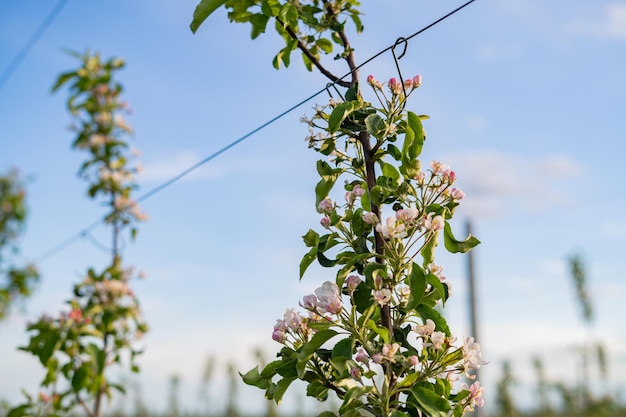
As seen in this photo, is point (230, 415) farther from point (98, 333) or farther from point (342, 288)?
point (342, 288)

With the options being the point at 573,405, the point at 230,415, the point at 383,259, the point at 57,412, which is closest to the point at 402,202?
the point at 383,259

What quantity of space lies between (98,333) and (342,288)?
2346 mm

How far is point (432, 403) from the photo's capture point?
5.17ft

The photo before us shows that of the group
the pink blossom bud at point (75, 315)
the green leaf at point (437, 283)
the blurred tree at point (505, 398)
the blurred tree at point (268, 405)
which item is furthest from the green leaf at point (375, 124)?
the blurred tree at point (268, 405)

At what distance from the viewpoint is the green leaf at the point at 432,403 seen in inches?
61.4

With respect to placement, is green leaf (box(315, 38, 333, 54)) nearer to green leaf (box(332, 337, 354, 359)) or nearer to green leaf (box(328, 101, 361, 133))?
green leaf (box(328, 101, 361, 133))

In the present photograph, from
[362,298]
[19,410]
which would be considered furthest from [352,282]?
[19,410]

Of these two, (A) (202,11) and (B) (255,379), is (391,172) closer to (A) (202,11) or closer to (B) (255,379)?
(B) (255,379)

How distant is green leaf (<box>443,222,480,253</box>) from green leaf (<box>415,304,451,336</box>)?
0.16 metres

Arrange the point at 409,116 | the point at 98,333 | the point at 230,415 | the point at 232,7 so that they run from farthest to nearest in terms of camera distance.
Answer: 1. the point at 230,415
2. the point at 98,333
3. the point at 232,7
4. the point at 409,116

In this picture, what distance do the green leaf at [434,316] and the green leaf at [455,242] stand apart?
0.53ft

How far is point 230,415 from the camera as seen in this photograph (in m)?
23.4

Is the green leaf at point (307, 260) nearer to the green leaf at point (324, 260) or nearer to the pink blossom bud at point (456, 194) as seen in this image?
the green leaf at point (324, 260)

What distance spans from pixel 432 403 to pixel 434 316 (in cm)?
22
